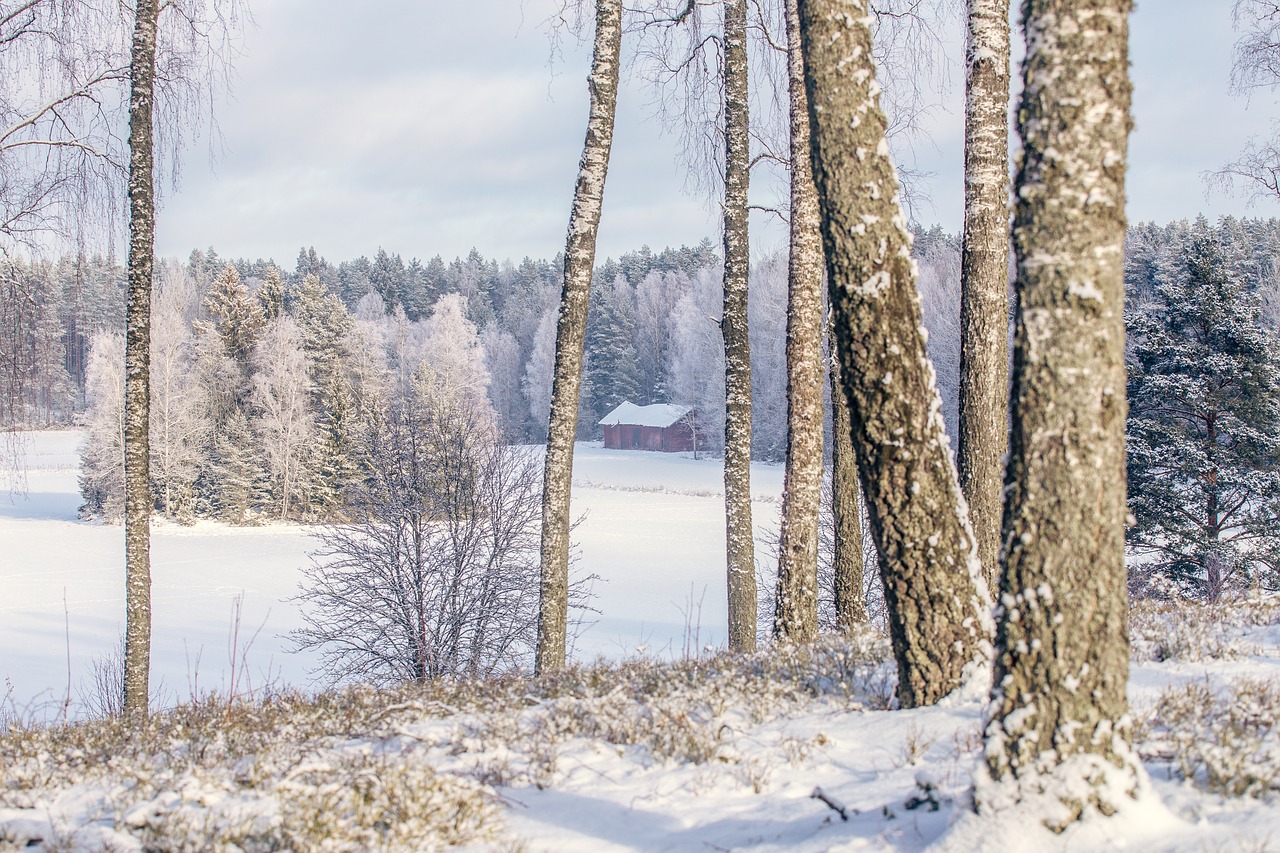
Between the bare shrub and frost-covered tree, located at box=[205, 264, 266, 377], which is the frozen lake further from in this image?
frost-covered tree, located at box=[205, 264, 266, 377]

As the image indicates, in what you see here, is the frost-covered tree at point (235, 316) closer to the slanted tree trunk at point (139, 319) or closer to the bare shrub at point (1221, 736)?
the slanted tree trunk at point (139, 319)

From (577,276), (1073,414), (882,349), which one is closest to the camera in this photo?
(1073,414)

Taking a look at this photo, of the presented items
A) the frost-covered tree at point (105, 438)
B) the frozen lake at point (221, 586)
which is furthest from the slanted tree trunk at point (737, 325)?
the frost-covered tree at point (105, 438)

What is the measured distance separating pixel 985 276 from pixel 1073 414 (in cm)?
362

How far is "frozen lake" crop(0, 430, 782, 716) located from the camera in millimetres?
18906

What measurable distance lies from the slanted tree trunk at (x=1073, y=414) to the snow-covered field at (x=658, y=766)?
221 millimetres

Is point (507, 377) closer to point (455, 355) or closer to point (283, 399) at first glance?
point (455, 355)

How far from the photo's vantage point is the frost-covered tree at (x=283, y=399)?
127 feet

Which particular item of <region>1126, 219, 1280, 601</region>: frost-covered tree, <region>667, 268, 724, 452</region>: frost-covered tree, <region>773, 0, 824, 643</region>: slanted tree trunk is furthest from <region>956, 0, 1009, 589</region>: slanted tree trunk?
<region>667, 268, 724, 452</region>: frost-covered tree

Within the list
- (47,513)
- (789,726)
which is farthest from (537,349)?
(789,726)

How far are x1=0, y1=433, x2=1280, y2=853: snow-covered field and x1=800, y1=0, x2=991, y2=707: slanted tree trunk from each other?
0.57 meters

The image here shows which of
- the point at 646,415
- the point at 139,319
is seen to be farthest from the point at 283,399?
the point at 646,415

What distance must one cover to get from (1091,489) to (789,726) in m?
2.02

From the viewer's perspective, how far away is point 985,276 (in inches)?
235
